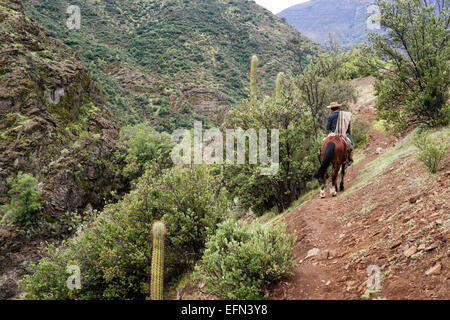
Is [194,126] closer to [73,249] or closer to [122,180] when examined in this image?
[122,180]

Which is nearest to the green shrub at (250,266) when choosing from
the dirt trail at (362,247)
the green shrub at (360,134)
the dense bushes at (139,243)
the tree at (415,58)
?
the dirt trail at (362,247)

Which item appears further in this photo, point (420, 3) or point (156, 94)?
point (156, 94)

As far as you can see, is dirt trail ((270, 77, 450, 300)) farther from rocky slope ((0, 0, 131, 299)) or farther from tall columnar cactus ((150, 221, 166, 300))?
rocky slope ((0, 0, 131, 299))

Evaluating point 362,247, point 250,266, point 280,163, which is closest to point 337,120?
point 280,163

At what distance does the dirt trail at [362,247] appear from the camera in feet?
11.4

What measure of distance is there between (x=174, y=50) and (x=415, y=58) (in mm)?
63794

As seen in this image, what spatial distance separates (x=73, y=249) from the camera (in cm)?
940

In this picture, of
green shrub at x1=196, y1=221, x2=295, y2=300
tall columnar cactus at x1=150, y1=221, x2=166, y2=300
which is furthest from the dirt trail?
tall columnar cactus at x1=150, y1=221, x2=166, y2=300

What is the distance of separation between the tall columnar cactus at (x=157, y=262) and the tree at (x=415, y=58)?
8.72m

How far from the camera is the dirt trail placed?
3473 mm

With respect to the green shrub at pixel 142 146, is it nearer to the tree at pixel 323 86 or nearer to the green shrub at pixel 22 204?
the green shrub at pixel 22 204

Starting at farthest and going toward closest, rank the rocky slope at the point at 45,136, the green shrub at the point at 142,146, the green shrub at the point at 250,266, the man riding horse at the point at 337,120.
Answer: the green shrub at the point at 142,146 < the rocky slope at the point at 45,136 < the man riding horse at the point at 337,120 < the green shrub at the point at 250,266

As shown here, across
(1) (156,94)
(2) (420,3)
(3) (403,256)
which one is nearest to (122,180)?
(2) (420,3)

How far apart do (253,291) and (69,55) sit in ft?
137
